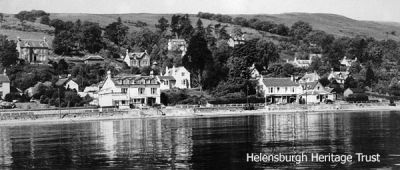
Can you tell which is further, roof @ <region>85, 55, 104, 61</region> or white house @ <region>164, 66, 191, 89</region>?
roof @ <region>85, 55, 104, 61</region>

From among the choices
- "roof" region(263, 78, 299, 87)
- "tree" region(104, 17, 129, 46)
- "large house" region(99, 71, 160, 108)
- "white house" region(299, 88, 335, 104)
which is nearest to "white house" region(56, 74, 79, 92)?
"large house" region(99, 71, 160, 108)

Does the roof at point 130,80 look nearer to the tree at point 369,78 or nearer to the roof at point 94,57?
the roof at point 94,57

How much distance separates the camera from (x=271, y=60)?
15200 cm

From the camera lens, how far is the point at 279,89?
121 metres

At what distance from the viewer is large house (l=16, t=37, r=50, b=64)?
137 m

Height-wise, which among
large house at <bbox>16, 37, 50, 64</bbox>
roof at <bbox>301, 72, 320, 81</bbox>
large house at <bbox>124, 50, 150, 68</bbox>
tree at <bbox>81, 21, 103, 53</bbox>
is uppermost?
tree at <bbox>81, 21, 103, 53</bbox>

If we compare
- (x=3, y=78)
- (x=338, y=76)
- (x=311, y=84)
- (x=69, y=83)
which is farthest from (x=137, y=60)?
(x=338, y=76)

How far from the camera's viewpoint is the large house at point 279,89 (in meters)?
120

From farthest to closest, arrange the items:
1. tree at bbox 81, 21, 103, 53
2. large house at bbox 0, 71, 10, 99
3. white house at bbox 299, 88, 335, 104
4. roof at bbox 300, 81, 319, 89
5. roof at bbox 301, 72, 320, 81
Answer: tree at bbox 81, 21, 103, 53 → roof at bbox 301, 72, 320, 81 → roof at bbox 300, 81, 319, 89 → white house at bbox 299, 88, 335, 104 → large house at bbox 0, 71, 10, 99

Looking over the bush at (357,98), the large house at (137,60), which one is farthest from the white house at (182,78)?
the bush at (357,98)

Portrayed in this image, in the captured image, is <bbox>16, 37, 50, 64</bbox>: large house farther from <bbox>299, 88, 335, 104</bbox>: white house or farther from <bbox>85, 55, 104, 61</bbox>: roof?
<bbox>299, 88, 335, 104</bbox>: white house

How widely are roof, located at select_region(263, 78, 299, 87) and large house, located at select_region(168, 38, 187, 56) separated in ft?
125

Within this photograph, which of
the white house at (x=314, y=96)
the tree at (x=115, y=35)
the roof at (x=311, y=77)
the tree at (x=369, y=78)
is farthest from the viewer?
the tree at (x=115, y=35)

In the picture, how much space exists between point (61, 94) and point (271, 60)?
59495 mm
